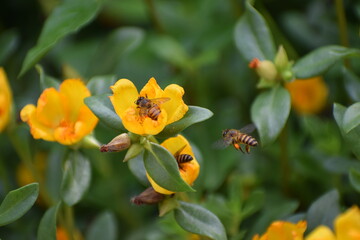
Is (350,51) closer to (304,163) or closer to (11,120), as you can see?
(304,163)

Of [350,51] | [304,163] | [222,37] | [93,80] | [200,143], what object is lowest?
[200,143]

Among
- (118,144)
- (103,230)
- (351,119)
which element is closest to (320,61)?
(351,119)

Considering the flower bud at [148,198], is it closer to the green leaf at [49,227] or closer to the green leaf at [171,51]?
the green leaf at [49,227]

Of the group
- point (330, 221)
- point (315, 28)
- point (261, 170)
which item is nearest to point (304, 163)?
point (261, 170)

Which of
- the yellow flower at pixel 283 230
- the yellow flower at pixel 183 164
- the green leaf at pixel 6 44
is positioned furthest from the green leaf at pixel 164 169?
the green leaf at pixel 6 44

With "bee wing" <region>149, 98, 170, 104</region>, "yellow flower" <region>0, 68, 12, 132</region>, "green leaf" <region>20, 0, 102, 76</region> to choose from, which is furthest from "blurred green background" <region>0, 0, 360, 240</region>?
"bee wing" <region>149, 98, 170, 104</region>

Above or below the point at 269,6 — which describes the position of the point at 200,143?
below

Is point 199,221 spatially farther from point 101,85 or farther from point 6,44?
point 6,44
